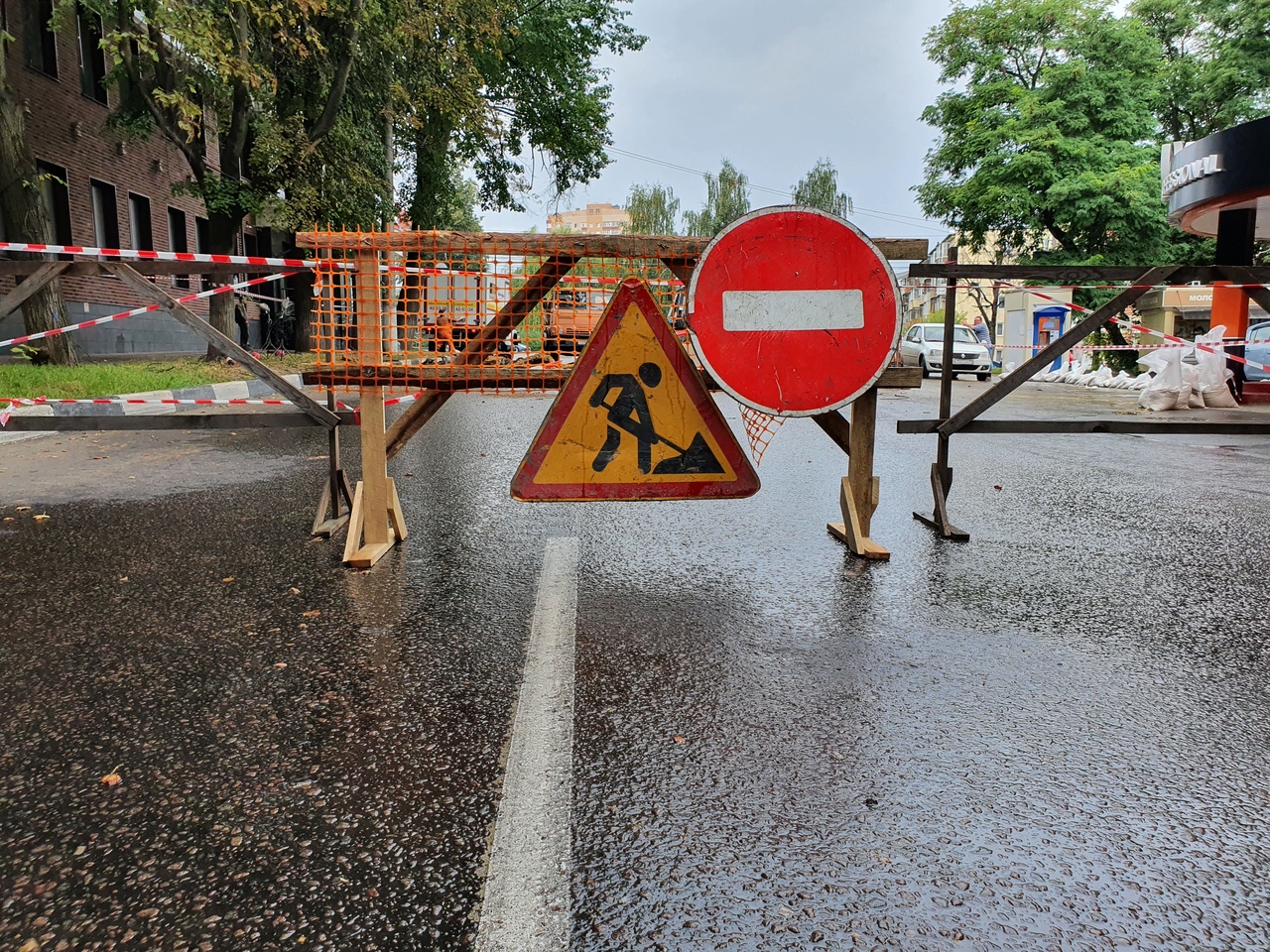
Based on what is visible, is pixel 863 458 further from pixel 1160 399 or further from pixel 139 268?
pixel 1160 399

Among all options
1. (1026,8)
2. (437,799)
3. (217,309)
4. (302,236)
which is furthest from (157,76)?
(1026,8)

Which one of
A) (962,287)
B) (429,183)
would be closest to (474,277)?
(962,287)

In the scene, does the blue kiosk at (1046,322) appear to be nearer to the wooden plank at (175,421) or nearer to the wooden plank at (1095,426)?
the wooden plank at (1095,426)

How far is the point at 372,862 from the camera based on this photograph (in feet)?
6.68

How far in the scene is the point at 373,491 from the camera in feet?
15.9

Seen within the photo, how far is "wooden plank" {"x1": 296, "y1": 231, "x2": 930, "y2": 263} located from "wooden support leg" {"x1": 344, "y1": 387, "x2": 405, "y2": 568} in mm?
733

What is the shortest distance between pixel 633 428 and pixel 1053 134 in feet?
105

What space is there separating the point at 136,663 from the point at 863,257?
3.38 m

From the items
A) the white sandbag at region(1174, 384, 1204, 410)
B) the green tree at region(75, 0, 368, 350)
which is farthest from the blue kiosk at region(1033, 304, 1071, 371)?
the green tree at region(75, 0, 368, 350)

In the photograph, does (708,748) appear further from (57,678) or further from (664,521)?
(664,521)

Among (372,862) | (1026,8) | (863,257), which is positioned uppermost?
(1026,8)

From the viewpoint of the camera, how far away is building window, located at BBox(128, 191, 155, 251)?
79.8ft

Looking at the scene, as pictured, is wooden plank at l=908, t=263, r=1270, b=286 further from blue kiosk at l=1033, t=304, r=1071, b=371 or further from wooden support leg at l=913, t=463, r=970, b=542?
blue kiosk at l=1033, t=304, r=1071, b=371

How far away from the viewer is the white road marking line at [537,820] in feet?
6.00
